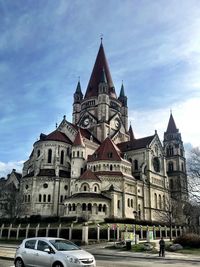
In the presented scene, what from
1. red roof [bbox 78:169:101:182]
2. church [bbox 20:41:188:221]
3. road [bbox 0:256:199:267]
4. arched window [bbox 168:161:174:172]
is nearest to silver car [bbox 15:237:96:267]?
road [bbox 0:256:199:267]

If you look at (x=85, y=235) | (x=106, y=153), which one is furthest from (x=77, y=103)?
(x=85, y=235)

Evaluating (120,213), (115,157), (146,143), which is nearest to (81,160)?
(115,157)

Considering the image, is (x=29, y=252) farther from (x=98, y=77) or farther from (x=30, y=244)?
(x=98, y=77)

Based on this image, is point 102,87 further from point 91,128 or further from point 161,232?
point 161,232

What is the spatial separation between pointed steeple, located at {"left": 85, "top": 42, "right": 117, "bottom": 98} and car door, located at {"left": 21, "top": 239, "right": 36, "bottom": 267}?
75324 millimetres

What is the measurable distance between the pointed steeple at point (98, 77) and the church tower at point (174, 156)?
78.1 feet

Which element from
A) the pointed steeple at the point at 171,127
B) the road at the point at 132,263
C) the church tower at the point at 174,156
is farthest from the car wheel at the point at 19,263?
the pointed steeple at the point at 171,127

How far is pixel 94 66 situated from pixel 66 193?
47.0m

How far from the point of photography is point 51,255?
13.1 metres

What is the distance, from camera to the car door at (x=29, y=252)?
1395 cm

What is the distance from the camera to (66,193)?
212 feet

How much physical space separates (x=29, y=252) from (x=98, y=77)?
81559mm

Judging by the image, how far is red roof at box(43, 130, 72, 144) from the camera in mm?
70238

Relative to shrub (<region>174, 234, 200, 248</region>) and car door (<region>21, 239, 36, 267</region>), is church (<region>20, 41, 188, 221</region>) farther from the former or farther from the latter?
car door (<region>21, 239, 36, 267</region>)
